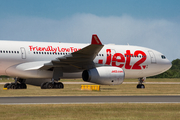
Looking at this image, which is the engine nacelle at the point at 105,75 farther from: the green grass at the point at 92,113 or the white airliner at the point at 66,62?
the green grass at the point at 92,113

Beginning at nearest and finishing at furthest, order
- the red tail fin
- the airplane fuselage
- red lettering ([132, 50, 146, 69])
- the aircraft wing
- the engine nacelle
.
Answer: the red tail fin, the aircraft wing, the engine nacelle, the airplane fuselage, red lettering ([132, 50, 146, 69])

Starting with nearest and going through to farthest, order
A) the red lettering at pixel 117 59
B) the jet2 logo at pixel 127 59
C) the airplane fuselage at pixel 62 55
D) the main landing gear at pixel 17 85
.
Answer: the airplane fuselage at pixel 62 55, the main landing gear at pixel 17 85, the jet2 logo at pixel 127 59, the red lettering at pixel 117 59

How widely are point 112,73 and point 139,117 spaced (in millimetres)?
16120

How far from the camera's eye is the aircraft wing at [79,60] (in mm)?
26031

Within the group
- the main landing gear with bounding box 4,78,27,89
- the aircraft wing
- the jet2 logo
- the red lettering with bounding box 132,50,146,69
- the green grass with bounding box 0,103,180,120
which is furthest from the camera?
the red lettering with bounding box 132,50,146,69

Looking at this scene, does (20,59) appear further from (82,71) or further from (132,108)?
(132,108)

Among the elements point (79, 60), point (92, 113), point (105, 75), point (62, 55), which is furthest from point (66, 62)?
point (92, 113)

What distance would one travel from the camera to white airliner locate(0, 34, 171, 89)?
27.4 meters

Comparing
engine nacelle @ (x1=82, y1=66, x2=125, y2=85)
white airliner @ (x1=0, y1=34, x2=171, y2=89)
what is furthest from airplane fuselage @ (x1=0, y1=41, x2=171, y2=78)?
engine nacelle @ (x1=82, y1=66, x2=125, y2=85)

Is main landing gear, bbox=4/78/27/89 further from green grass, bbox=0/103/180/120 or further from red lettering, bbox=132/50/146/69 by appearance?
green grass, bbox=0/103/180/120

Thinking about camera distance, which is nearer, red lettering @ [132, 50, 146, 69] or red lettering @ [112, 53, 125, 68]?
red lettering @ [112, 53, 125, 68]

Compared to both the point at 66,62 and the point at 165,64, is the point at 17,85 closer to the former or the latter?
the point at 66,62

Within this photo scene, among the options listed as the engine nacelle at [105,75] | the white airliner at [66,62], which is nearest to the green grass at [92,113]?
the white airliner at [66,62]

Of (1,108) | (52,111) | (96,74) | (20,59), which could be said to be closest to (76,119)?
(52,111)
